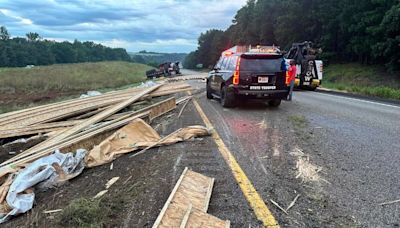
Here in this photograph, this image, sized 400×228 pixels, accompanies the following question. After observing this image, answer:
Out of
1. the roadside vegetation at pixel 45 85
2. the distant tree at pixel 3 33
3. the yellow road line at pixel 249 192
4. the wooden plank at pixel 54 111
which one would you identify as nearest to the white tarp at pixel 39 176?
the yellow road line at pixel 249 192

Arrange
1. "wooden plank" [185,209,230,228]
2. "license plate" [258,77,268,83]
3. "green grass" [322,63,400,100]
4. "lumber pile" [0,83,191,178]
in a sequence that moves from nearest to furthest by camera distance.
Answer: "wooden plank" [185,209,230,228], "lumber pile" [0,83,191,178], "license plate" [258,77,268,83], "green grass" [322,63,400,100]

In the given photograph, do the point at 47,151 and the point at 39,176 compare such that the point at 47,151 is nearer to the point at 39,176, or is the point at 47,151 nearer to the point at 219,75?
the point at 39,176

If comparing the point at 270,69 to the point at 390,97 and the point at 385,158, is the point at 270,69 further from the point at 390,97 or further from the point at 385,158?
the point at 390,97

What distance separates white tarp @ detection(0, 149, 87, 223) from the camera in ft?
17.3

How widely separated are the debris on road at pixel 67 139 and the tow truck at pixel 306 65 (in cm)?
1152

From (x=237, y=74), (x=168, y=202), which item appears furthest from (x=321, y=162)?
(x=237, y=74)

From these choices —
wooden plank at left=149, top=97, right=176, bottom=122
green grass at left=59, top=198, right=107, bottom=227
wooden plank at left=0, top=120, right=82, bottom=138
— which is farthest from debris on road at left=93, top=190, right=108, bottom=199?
wooden plank at left=149, top=97, right=176, bottom=122

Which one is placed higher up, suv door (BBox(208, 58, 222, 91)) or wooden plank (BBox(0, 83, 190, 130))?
suv door (BBox(208, 58, 222, 91))

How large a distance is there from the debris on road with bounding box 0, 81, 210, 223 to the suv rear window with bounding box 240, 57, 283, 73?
109 inches

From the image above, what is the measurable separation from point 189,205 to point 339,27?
173 ft

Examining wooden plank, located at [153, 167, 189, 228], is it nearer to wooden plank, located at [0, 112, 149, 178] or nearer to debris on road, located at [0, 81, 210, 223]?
debris on road, located at [0, 81, 210, 223]

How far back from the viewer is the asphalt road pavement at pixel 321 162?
172 inches

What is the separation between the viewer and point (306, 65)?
23219mm

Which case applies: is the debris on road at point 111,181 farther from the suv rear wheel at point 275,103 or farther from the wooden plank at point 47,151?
the suv rear wheel at point 275,103
